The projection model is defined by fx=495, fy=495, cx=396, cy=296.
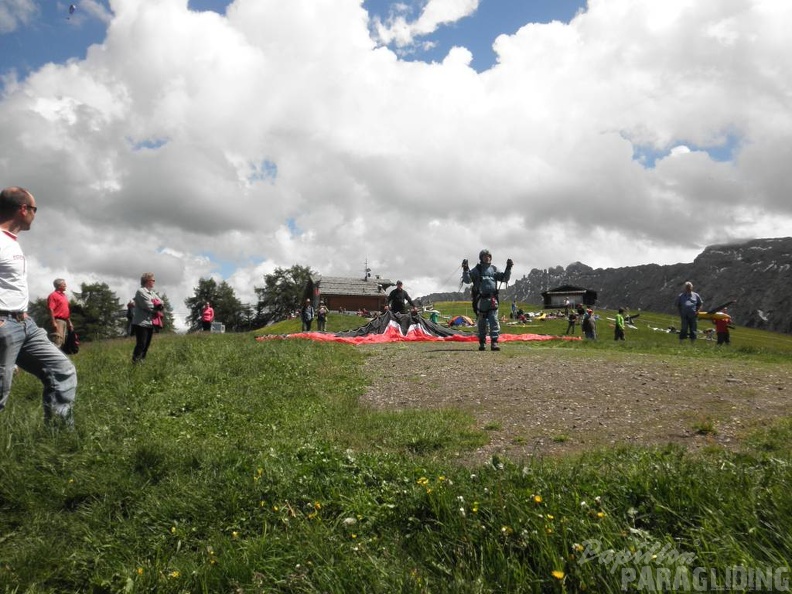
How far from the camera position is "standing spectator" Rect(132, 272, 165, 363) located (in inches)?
440

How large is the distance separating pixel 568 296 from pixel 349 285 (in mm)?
51128

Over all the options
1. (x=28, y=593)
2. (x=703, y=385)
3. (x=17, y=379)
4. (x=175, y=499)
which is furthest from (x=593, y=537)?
(x=17, y=379)

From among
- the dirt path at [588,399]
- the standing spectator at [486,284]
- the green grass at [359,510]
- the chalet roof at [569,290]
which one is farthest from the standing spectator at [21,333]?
the chalet roof at [569,290]

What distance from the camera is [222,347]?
13398mm

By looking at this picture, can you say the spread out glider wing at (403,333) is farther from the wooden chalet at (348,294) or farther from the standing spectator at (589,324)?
the wooden chalet at (348,294)

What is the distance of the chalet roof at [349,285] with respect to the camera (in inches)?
3726

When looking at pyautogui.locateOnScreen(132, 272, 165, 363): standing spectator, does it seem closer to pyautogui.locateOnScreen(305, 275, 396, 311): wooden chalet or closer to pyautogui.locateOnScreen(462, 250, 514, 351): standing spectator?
pyautogui.locateOnScreen(462, 250, 514, 351): standing spectator

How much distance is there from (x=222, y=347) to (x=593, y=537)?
12.0 m

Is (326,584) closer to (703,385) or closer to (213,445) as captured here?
(213,445)

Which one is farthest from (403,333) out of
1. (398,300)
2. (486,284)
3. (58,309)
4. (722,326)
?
(722,326)

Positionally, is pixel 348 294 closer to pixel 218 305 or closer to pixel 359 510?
pixel 218 305

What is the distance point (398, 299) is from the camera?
2488 cm

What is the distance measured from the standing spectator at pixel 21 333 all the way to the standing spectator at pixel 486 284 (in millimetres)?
10619

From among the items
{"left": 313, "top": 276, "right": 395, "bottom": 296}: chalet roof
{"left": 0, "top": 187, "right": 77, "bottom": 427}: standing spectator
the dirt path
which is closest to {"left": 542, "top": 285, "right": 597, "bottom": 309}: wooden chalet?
{"left": 313, "top": 276, "right": 395, "bottom": 296}: chalet roof
